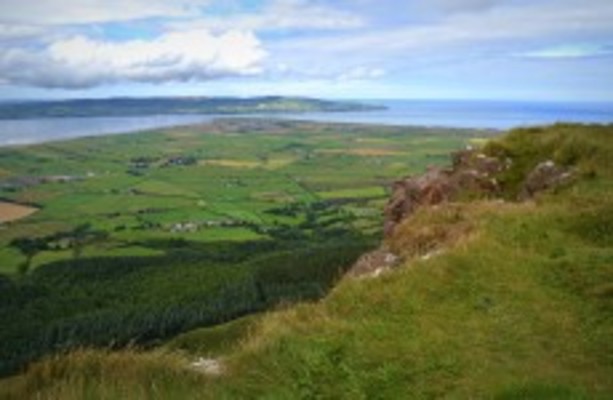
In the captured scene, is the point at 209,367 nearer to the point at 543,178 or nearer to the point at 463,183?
the point at 463,183

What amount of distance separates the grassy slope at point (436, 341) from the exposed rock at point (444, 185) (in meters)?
7.53

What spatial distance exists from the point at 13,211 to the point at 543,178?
458 feet

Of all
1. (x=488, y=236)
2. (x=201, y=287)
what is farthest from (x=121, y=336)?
(x=488, y=236)

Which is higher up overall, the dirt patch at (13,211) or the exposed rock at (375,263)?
the exposed rock at (375,263)

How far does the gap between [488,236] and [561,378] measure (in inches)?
280

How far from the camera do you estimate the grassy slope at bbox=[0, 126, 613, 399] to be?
876 centimetres

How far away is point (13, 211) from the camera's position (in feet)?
473

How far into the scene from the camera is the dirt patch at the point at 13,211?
137 m

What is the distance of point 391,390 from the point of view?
8906mm

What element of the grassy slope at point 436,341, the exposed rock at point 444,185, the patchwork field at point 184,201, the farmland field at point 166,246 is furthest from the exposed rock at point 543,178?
the patchwork field at point 184,201

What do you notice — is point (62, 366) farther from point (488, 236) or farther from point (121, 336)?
A: point (121, 336)

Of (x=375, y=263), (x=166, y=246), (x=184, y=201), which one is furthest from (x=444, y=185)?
(x=184, y=201)

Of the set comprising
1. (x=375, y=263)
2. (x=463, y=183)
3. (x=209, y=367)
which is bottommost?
(x=375, y=263)

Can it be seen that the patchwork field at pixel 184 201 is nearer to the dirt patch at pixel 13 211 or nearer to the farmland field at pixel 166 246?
the dirt patch at pixel 13 211
